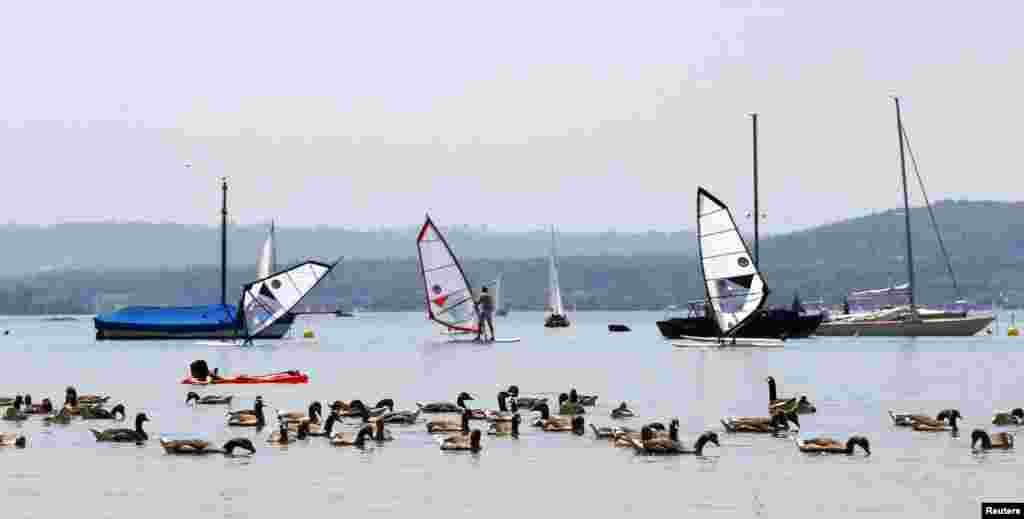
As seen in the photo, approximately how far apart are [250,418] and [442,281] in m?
89.7

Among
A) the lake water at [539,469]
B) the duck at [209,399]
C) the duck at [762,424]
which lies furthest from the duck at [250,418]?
the duck at [762,424]

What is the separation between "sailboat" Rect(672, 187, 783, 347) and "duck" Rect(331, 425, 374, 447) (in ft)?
262

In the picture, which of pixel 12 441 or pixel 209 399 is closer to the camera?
pixel 12 441

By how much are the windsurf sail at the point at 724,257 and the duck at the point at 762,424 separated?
75.3m

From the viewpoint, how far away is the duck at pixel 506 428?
5359cm

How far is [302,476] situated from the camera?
142 feet

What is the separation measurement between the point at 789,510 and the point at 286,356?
10268 cm

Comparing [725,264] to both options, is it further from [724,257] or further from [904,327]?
[904,327]

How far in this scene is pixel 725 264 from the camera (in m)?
130

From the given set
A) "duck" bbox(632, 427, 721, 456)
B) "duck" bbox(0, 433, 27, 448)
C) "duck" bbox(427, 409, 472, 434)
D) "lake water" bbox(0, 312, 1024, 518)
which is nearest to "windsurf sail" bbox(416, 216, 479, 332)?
"lake water" bbox(0, 312, 1024, 518)

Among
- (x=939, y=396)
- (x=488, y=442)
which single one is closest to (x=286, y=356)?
(x=939, y=396)

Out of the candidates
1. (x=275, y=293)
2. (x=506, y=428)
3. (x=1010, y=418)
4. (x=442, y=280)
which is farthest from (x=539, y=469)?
(x=275, y=293)

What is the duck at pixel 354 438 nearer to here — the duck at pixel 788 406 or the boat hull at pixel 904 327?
the duck at pixel 788 406

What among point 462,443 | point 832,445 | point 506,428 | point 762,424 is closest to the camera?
point 832,445
